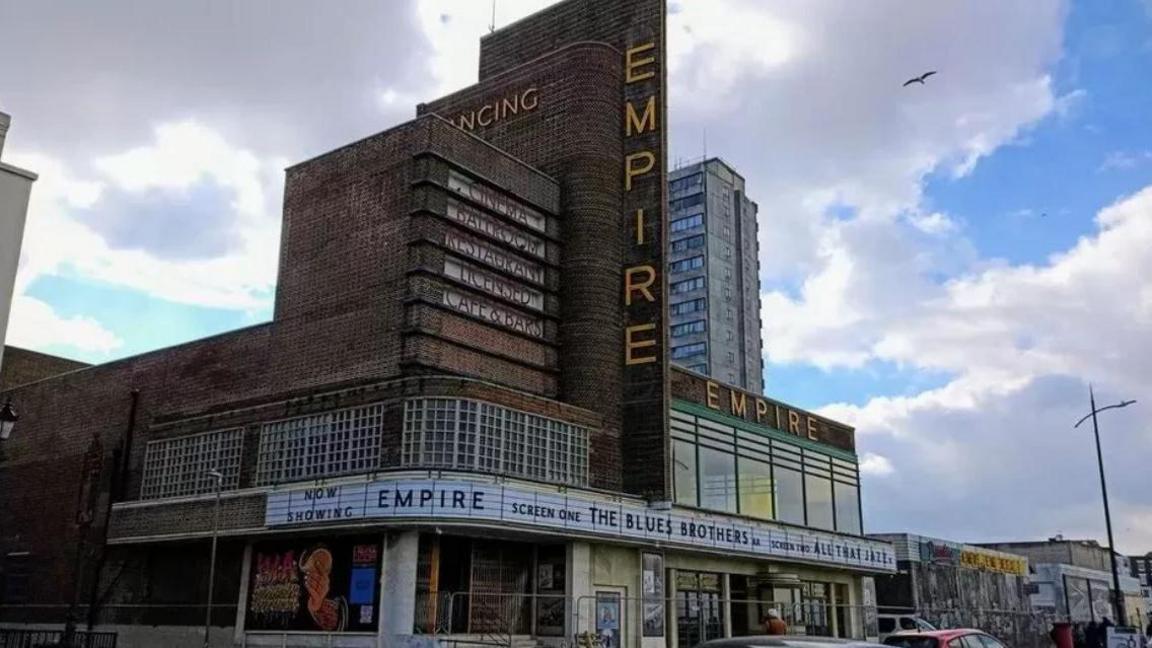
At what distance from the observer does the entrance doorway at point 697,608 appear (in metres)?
31.2

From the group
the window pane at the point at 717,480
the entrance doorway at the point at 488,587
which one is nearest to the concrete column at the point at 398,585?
the entrance doorway at the point at 488,587

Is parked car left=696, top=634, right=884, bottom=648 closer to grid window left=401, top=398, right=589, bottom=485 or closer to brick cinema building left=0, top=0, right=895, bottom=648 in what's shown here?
brick cinema building left=0, top=0, right=895, bottom=648

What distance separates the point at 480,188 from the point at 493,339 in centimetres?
434

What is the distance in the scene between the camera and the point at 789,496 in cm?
3706

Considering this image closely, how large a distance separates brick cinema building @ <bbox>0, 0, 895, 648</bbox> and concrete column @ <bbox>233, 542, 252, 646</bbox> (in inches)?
3.2

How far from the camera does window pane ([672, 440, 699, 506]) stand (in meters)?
31.1

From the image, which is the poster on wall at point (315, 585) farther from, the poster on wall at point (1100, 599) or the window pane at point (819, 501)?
the poster on wall at point (1100, 599)

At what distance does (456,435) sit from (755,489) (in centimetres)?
1367

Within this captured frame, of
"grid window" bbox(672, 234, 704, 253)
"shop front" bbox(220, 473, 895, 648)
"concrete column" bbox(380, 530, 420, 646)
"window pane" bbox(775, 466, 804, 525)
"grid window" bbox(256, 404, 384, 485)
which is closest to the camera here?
"concrete column" bbox(380, 530, 420, 646)

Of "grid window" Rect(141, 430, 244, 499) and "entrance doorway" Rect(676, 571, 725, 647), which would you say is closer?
"grid window" Rect(141, 430, 244, 499)

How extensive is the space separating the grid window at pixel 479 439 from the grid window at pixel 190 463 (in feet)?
21.9

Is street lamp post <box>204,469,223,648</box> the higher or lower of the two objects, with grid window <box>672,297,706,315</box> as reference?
lower

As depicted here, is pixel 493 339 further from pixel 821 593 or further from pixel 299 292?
pixel 821 593

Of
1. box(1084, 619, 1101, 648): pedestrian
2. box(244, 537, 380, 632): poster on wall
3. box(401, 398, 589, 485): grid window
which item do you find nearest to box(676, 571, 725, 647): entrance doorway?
box(401, 398, 589, 485): grid window
